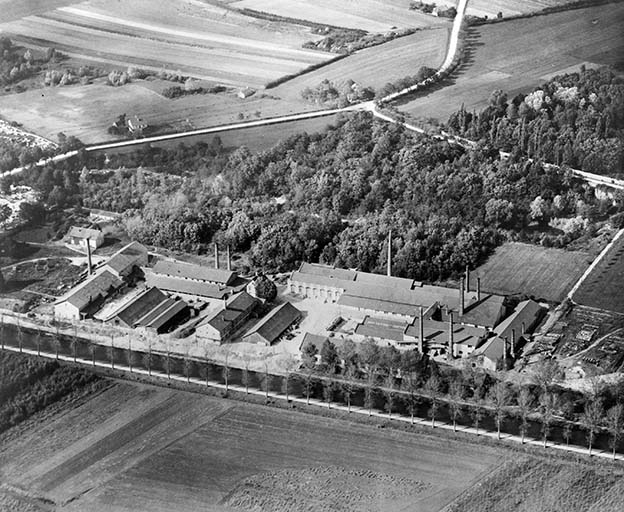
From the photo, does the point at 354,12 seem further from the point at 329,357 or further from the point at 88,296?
the point at 329,357

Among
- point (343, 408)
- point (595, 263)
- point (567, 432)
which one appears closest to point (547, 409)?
point (567, 432)

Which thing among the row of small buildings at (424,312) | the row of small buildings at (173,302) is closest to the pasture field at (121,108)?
the row of small buildings at (173,302)

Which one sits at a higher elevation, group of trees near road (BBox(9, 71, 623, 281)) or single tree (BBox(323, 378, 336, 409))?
group of trees near road (BBox(9, 71, 623, 281))

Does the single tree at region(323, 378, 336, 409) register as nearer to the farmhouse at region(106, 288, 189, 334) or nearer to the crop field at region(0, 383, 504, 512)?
the crop field at region(0, 383, 504, 512)

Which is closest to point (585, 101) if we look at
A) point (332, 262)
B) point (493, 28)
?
point (493, 28)

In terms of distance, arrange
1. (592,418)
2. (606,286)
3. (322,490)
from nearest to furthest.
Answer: (322,490) → (592,418) → (606,286)

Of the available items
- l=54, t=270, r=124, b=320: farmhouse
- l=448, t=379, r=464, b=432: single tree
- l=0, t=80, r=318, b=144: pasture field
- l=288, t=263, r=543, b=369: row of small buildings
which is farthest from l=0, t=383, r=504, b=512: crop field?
l=0, t=80, r=318, b=144: pasture field
